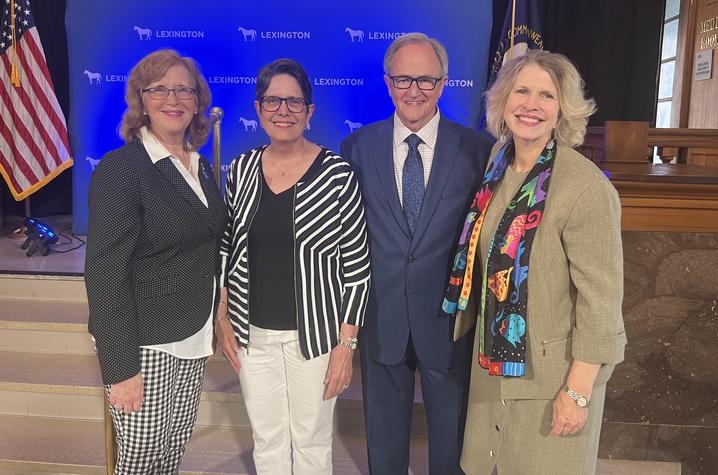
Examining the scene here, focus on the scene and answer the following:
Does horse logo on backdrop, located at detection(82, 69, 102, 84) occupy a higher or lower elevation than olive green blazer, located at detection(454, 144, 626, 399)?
higher

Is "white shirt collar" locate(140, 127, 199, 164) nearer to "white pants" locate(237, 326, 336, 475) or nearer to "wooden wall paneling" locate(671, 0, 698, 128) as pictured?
"white pants" locate(237, 326, 336, 475)

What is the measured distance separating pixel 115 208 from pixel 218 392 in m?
1.79

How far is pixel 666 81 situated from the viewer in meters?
6.32

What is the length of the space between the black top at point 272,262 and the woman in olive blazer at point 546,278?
22.1 inches

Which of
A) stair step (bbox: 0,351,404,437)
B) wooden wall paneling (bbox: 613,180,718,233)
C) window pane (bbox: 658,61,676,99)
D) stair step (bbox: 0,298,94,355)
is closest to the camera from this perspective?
wooden wall paneling (bbox: 613,180,718,233)

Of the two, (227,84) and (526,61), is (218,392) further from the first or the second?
(227,84)

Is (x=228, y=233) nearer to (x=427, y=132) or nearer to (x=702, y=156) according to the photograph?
(x=427, y=132)

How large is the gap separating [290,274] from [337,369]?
0.35 m

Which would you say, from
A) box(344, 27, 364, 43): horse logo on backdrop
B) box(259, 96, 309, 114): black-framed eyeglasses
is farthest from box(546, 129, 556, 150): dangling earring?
box(344, 27, 364, 43): horse logo on backdrop

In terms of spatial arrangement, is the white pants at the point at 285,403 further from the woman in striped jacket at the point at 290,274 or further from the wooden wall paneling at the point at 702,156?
the wooden wall paneling at the point at 702,156

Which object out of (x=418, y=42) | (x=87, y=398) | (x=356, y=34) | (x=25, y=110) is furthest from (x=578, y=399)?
(x=25, y=110)

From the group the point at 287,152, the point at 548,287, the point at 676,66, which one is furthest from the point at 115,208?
the point at 676,66

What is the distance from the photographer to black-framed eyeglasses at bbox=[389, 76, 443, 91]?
77.9 inches

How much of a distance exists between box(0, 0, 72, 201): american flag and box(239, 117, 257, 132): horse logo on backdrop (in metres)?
1.52
